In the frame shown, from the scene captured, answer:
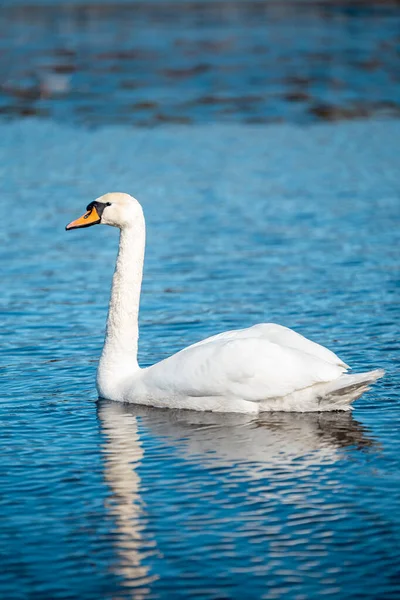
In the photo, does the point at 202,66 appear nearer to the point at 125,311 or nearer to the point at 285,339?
the point at 125,311

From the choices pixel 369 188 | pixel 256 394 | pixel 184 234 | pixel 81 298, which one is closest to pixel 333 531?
pixel 256 394

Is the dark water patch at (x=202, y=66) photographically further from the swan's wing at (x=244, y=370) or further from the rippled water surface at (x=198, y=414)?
the swan's wing at (x=244, y=370)

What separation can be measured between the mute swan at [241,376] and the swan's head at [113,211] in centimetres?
1

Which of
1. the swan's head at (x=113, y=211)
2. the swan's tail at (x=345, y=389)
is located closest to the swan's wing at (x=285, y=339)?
the swan's tail at (x=345, y=389)

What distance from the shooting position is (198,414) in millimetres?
9766

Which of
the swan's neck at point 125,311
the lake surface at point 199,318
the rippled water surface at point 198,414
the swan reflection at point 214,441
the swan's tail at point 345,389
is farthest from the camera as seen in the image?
the swan's neck at point 125,311

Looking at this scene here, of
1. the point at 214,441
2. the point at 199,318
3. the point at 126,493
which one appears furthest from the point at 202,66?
the point at 126,493

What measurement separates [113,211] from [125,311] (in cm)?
85

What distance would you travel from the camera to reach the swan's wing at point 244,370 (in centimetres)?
932

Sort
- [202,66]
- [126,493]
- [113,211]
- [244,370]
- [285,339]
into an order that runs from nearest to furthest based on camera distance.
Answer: [126,493], [244,370], [285,339], [113,211], [202,66]

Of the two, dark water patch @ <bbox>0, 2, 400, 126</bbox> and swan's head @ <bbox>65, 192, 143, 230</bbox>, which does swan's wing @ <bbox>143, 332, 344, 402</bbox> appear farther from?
dark water patch @ <bbox>0, 2, 400, 126</bbox>

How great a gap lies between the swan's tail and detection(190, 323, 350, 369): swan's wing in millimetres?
Result: 243

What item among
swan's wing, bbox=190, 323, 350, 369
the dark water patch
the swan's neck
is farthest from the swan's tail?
the dark water patch

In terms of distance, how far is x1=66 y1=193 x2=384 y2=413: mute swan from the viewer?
934cm
